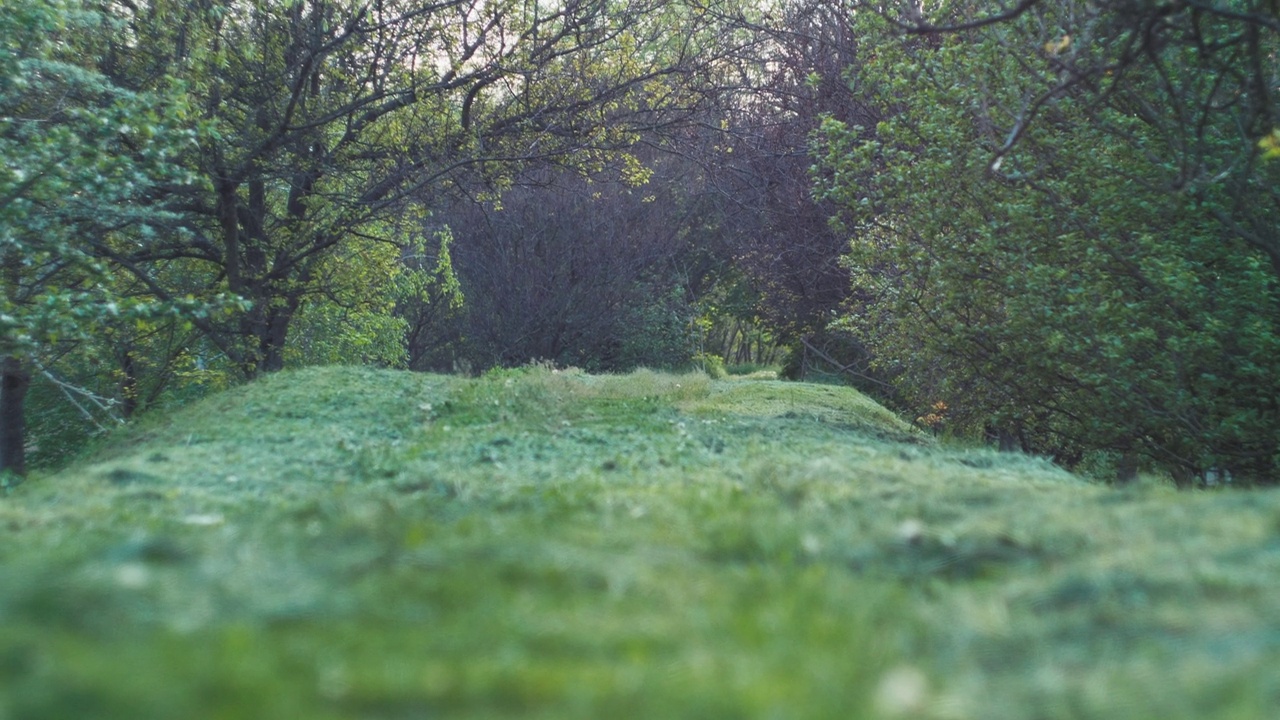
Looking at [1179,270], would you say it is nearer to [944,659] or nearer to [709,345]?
[944,659]

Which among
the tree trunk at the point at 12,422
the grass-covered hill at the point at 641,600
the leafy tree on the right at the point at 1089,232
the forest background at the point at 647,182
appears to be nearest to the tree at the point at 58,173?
the forest background at the point at 647,182

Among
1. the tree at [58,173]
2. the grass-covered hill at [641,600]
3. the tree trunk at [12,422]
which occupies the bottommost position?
the tree trunk at [12,422]

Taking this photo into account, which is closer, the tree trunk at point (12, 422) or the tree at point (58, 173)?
the tree at point (58, 173)

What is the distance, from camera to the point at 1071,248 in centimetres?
920

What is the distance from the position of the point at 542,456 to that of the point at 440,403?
339cm

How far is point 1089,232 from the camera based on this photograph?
893 centimetres

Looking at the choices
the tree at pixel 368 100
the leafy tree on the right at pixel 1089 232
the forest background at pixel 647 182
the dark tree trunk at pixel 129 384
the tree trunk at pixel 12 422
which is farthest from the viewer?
the dark tree trunk at pixel 129 384

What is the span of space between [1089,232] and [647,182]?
8.87m

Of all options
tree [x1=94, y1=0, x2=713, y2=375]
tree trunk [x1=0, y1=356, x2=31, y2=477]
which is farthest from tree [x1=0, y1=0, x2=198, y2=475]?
tree trunk [x1=0, y1=356, x2=31, y2=477]

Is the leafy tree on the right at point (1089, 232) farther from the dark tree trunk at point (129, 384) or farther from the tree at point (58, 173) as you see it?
the dark tree trunk at point (129, 384)

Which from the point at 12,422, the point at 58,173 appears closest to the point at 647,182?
the point at 58,173

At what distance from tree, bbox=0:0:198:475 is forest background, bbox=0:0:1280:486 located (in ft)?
0.14

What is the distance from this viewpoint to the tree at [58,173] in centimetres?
817

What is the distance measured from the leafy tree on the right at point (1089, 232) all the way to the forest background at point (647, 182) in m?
0.04
